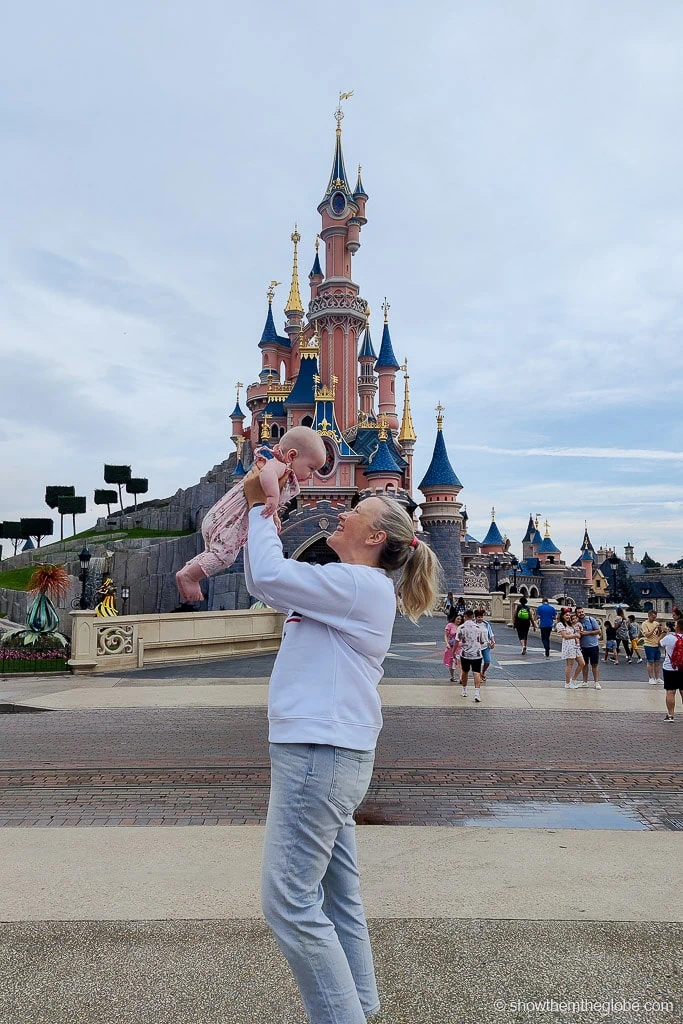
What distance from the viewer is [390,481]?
36938 mm

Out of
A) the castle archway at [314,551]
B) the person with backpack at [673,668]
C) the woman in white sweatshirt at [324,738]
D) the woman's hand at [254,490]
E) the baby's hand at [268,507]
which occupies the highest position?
the castle archway at [314,551]

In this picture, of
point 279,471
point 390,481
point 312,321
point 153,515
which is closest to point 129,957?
point 279,471

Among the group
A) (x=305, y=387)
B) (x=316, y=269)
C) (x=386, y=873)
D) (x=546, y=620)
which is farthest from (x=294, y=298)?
(x=386, y=873)

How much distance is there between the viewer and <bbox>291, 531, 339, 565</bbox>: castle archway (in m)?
31.7

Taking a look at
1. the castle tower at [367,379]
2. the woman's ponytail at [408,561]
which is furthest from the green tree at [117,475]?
the woman's ponytail at [408,561]

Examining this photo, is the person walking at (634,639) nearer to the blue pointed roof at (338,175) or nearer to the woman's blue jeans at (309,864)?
the woman's blue jeans at (309,864)

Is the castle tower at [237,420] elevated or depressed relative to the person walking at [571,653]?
elevated

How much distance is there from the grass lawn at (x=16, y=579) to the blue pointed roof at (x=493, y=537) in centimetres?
4002

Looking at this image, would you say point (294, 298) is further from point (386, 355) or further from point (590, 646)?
point (590, 646)

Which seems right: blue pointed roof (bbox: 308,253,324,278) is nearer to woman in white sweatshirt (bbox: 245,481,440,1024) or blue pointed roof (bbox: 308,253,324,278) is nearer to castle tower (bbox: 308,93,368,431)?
castle tower (bbox: 308,93,368,431)

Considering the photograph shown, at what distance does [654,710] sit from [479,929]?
8472 mm

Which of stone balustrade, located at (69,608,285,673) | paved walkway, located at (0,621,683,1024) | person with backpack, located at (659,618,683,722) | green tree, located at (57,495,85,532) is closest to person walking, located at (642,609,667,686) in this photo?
person with backpack, located at (659,618,683,722)

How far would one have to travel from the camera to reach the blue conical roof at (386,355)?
164ft

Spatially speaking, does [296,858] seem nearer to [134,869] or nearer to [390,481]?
[134,869]
